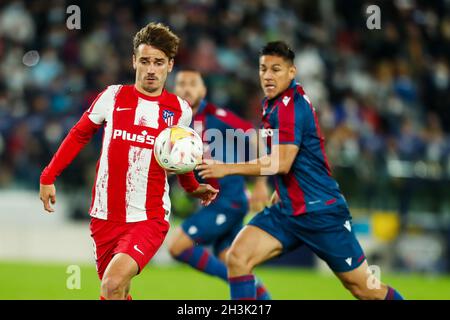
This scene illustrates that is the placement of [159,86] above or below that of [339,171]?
above

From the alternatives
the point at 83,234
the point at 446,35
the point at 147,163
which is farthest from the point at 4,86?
the point at 147,163

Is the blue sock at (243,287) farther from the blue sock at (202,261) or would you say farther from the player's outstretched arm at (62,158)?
the blue sock at (202,261)

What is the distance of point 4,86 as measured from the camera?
1484 cm

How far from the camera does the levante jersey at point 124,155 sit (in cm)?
596

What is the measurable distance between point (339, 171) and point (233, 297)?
271 inches

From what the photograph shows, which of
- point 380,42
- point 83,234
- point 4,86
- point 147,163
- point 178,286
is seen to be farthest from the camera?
point 380,42

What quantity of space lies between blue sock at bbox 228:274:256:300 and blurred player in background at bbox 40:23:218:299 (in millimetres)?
880

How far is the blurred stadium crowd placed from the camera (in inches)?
533

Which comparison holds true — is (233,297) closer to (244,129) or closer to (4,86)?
(244,129)

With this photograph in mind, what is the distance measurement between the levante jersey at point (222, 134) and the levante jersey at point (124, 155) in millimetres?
2252

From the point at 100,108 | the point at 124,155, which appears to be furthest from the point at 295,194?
the point at 100,108

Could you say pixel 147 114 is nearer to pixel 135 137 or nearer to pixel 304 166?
pixel 135 137

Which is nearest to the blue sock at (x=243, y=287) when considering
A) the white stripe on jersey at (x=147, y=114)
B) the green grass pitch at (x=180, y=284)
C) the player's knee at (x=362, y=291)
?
the player's knee at (x=362, y=291)

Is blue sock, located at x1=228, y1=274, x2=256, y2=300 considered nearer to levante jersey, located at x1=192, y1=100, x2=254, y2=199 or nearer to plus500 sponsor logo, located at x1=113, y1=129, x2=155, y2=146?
plus500 sponsor logo, located at x1=113, y1=129, x2=155, y2=146
